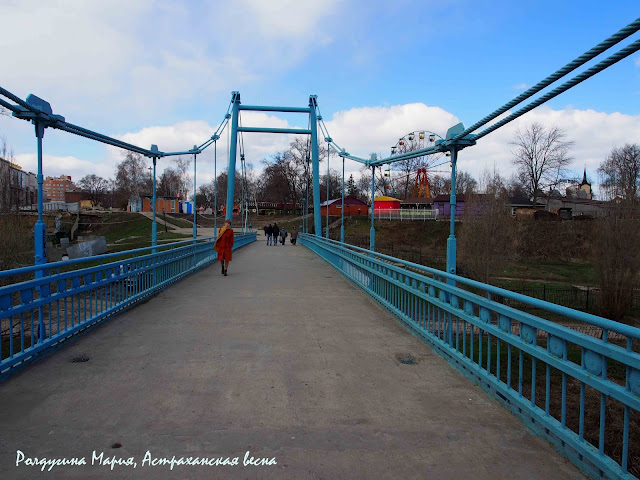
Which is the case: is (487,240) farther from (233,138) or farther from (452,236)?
(452,236)

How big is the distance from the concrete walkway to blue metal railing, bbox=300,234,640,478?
161 mm

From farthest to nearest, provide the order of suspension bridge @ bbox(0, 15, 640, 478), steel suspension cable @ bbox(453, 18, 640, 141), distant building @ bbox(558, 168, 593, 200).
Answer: distant building @ bbox(558, 168, 593, 200)
steel suspension cable @ bbox(453, 18, 640, 141)
suspension bridge @ bbox(0, 15, 640, 478)

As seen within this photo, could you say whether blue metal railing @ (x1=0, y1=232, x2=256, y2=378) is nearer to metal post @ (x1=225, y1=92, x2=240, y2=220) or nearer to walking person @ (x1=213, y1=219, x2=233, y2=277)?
walking person @ (x1=213, y1=219, x2=233, y2=277)

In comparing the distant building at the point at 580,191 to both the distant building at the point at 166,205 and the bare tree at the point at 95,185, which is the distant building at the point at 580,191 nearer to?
the distant building at the point at 166,205

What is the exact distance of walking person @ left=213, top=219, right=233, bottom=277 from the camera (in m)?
14.5

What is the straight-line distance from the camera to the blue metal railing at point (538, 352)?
2.93 m

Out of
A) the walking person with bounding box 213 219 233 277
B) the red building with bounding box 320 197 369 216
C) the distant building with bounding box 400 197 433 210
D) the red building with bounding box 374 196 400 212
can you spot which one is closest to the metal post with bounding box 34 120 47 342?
the walking person with bounding box 213 219 233 277

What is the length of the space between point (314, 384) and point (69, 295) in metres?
3.49

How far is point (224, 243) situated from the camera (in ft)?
48.5

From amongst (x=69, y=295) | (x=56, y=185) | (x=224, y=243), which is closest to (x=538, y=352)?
(x=69, y=295)

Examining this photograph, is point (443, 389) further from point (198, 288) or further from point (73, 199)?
point (73, 199)

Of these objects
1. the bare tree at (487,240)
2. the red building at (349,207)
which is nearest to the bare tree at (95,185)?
the red building at (349,207)

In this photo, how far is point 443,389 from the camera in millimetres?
4723

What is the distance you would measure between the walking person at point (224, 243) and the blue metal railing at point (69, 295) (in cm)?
126
